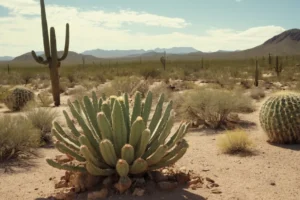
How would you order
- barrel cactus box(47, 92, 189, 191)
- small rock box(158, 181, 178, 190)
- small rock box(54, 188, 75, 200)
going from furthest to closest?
small rock box(158, 181, 178, 190) → small rock box(54, 188, 75, 200) → barrel cactus box(47, 92, 189, 191)

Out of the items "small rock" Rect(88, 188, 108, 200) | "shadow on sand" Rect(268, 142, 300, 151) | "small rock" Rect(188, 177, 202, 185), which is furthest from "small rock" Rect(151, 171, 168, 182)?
"shadow on sand" Rect(268, 142, 300, 151)

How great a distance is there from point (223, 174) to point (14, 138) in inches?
148

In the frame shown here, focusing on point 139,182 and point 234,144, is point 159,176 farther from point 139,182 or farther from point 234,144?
point 234,144

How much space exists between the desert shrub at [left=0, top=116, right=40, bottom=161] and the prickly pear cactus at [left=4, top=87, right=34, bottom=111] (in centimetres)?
624

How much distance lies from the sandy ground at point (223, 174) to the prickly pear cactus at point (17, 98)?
6.43m

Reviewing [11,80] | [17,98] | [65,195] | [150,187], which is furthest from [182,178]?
[11,80]

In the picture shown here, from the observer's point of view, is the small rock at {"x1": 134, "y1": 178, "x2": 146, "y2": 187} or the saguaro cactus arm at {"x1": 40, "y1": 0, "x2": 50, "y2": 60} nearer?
the small rock at {"x1": 134, "y1": 178, "x2": 146, "y2": 187}

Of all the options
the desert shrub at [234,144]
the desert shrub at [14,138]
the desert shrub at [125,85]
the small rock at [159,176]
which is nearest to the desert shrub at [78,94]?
the desert shrub at [125,85]

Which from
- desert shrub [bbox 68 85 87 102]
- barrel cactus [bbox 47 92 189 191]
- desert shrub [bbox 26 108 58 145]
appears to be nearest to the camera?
barrel cactus [bbox 47 92 189 191]

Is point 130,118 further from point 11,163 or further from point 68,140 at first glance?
point 11,163

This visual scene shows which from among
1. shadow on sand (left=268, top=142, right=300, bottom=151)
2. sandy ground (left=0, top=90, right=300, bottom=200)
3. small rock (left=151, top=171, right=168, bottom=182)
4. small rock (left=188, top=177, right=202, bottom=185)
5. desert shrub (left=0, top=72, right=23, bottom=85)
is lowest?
sandy ground (left=0, top=90, right=300, bottom=200)

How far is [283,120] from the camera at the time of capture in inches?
299

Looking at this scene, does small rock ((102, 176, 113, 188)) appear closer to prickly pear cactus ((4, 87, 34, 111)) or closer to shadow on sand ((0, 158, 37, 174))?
shadow on sand ((0, 158, 37, 174))

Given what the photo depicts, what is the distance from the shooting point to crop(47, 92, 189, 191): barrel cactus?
4.65 m
